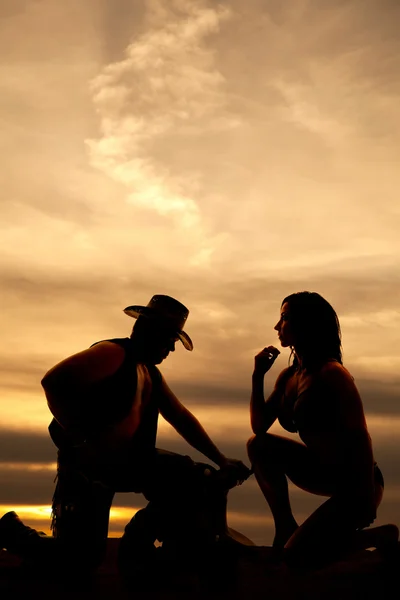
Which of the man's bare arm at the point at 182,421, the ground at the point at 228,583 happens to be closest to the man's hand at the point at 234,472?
the man's bare arm at the point at 182,421

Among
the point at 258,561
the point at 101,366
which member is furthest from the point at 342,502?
the point at 101,366

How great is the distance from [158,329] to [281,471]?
162cm

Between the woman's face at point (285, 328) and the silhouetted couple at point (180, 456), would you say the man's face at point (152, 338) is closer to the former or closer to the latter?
the silhouetted couple at point (180, 456)

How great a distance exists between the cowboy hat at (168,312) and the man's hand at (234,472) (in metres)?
1.05

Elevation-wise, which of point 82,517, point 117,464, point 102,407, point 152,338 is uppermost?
point 152,338

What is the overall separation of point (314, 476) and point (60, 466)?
210cm

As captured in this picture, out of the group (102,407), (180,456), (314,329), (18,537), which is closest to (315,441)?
(314,329)

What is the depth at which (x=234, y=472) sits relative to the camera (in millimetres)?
A: 6125

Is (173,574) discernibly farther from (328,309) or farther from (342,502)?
(328,309)

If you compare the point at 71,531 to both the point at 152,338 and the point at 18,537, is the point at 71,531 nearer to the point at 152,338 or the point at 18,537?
the point at 18,537

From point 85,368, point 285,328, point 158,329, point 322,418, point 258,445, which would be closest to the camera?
point 85,368

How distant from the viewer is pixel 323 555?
5746mm

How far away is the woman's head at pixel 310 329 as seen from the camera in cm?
641

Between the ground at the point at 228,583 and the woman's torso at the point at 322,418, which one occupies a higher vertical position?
the woman's torso at the point at 322,418
